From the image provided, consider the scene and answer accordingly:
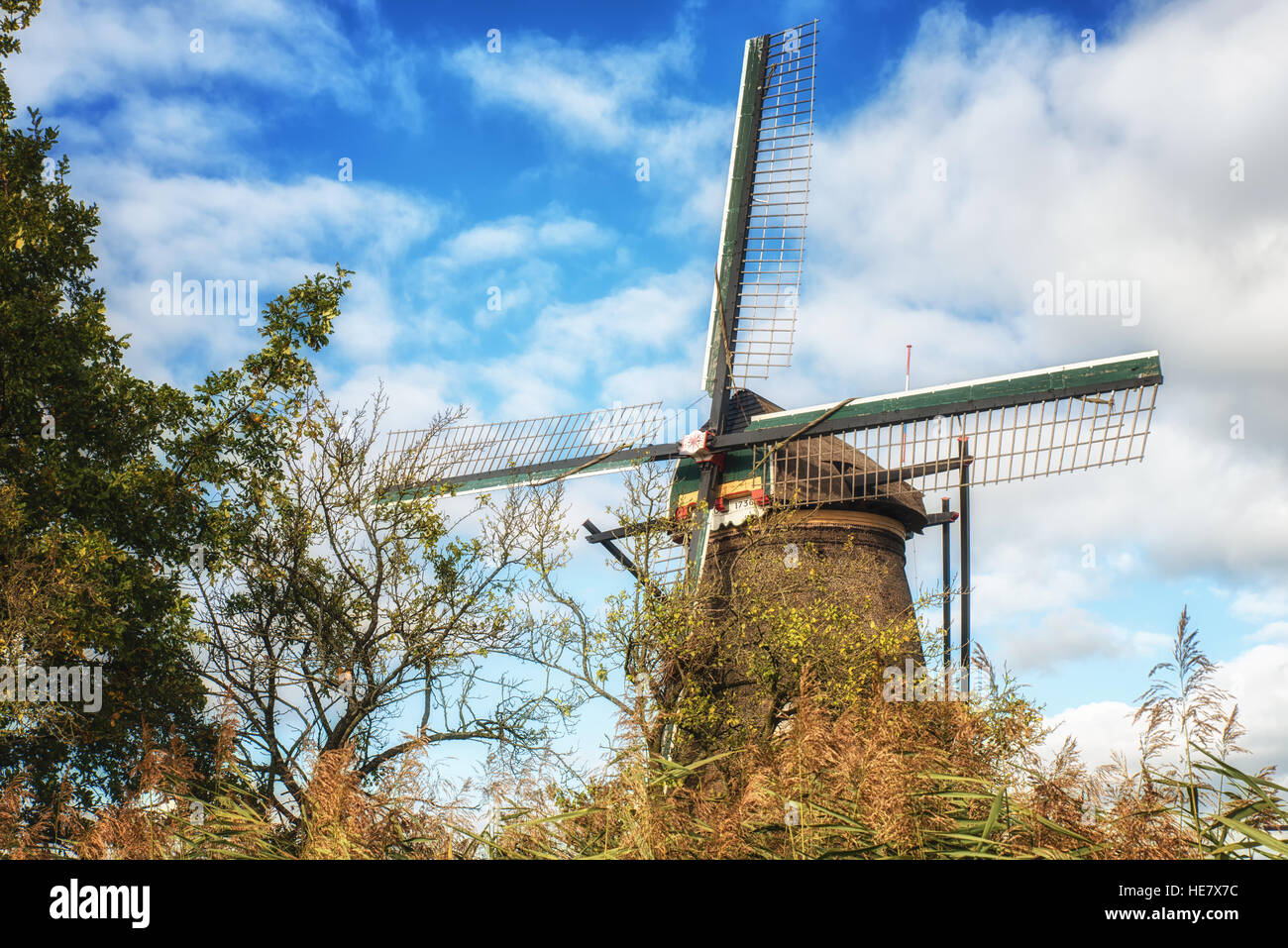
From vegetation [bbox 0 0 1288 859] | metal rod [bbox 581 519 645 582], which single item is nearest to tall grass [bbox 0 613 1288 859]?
vegetation [bbox 0 0 1288 859]

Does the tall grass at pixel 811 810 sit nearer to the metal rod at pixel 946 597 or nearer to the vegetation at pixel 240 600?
the vegetation at pixel 240 600

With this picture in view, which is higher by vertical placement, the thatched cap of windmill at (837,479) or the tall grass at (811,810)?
the thatched cap of windmill at (837,479)

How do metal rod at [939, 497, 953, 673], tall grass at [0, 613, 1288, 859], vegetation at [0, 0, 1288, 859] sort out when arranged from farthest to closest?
metal rod at [939, 497, 953, 673]
vegetation at [0, 0, 1288, 859]
tall grass at [0, 613, 1288, 859]

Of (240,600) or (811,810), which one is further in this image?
(240,600)

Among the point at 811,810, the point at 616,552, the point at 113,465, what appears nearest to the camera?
the point at 811,810

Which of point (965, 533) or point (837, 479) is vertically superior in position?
point (837, 479)

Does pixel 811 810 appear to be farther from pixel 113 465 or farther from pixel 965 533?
pixel 965 533

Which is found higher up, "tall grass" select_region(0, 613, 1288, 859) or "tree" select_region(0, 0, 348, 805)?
"tree" select_region(0, 0, 348, 805)

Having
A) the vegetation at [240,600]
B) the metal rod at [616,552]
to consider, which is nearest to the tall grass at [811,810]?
the vegetation at [240,600]

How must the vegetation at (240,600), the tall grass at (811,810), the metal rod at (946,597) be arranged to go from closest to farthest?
the tall grass at (811,810), the vegetation at (240,600), the metal rod at (946,597)

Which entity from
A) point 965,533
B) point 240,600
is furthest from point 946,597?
point 240,600

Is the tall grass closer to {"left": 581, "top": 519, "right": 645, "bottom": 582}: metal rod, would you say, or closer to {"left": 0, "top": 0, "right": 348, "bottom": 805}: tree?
{"left": 0, "top": 0, "right": 348, "bottom": 805}: tree
